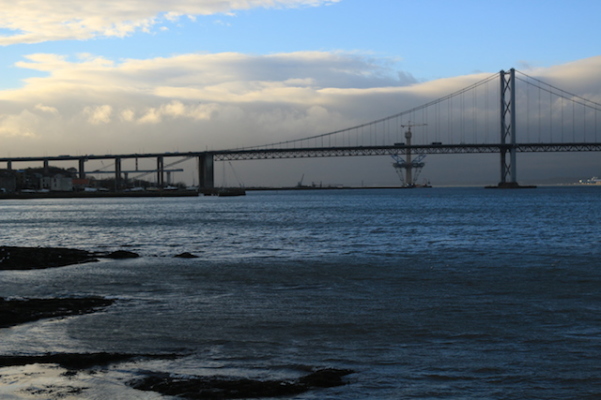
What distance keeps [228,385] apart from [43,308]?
16.1 feet

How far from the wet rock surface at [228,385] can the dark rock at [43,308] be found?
3572 millimetres

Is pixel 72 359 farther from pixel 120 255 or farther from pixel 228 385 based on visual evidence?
pixel 120 255

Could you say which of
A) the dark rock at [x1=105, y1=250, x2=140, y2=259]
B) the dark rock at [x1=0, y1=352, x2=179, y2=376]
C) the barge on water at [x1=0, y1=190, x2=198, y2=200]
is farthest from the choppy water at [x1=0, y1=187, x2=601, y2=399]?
the barge on water at [x1=0, y1=190, x2=198, y2=200]

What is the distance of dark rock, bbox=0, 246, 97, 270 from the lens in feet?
53.4

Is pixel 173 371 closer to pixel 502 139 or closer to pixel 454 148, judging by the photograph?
pixel 454 148

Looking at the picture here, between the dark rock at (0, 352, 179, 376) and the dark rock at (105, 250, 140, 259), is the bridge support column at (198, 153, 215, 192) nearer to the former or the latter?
the dark rock at (105, 250, 140, 259)

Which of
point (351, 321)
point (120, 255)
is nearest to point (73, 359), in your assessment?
point (351, 321)

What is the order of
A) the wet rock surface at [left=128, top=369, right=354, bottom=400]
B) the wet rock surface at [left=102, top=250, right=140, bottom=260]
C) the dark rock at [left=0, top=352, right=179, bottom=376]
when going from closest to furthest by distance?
the wet rock surface at [left=128, top=369, right=354, bottom=400] < the dark rock at [left=0, top=352, right=179, bottom=376] < the wet rock surface at [left=102, top=250, right=140, bottom=260]

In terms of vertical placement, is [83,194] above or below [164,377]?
above

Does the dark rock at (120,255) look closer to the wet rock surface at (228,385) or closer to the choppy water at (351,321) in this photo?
the choppy water at (351,321)

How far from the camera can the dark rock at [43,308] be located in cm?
919

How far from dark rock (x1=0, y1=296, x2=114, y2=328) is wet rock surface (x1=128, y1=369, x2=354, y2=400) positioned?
11.7 ft

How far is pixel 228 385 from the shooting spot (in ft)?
20.2

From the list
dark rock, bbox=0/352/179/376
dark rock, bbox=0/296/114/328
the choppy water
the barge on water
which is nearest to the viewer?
the choppy water
